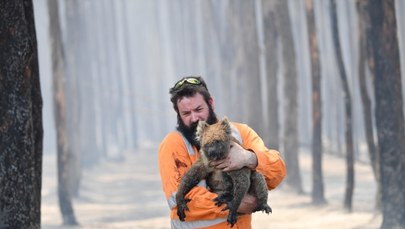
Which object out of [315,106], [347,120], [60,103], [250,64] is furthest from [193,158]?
[250,64]

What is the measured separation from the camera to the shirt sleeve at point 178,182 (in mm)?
4023

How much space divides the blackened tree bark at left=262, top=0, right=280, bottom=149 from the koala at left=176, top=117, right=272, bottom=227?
665 inches

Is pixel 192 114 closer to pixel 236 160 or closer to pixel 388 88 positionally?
pixel 236 160

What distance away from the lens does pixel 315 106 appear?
59.7 ft

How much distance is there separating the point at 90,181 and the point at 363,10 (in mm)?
18962

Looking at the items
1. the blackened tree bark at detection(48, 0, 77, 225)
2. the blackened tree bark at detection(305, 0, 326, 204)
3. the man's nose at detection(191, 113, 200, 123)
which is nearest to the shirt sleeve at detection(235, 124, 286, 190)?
the man's nose at detection(191, 113, 200, 123)

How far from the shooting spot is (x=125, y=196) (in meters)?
24.9

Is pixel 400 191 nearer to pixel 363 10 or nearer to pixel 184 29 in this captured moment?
pixel 363 10

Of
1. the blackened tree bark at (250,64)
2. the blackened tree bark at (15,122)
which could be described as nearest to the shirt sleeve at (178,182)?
the blackened tree bark at (15,122)

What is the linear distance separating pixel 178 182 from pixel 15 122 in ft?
7.42

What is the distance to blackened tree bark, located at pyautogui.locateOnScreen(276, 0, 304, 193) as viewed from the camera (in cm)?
1973

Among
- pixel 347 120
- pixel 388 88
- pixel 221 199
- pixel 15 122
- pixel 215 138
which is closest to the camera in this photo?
pixel 215 138

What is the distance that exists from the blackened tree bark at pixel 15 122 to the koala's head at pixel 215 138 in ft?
7.62

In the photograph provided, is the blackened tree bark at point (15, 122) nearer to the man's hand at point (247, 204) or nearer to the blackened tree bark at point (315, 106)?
the man's hand at point (247, 204)
